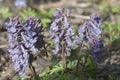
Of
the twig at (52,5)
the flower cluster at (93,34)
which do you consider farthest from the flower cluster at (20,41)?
the twig at (52,5)

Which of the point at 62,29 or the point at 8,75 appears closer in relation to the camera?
the point at 62,29

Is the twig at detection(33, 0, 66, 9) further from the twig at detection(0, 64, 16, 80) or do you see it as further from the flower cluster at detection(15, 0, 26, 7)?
the twig at detection(0, 64, 16, 80)

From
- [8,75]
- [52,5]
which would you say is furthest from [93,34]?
[52,5]

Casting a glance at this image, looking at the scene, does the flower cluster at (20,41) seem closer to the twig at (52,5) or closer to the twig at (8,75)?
the twig at (8,75)

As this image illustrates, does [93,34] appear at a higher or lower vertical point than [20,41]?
lower

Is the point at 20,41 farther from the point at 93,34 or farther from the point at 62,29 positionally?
the point at 93,34

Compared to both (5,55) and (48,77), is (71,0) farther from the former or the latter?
(48,77)
